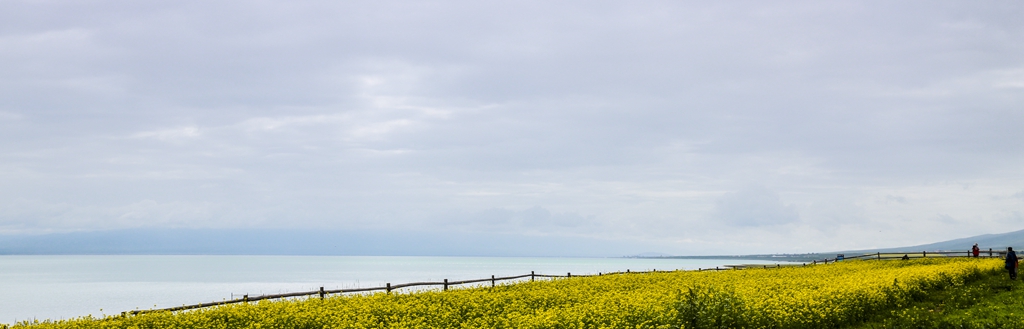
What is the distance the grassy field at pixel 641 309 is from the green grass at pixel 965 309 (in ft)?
0.16

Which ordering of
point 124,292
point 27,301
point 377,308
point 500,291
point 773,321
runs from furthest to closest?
point 124,292
point 27,301
point 500,291
point 377,308
point 773,321

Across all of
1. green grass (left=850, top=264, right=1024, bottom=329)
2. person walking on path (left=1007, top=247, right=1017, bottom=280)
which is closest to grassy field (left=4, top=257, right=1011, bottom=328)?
green grass (left=850, top=264, right=1024, bottom=329)

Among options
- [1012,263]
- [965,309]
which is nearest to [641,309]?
[965,309]

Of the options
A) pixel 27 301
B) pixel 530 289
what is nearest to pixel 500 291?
pixel 530 289

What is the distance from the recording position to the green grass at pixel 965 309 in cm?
2097

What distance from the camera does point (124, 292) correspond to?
98.7m

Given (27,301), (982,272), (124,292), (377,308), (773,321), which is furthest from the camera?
(124,292)

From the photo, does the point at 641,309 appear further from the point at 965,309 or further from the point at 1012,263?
the point at 1012,263

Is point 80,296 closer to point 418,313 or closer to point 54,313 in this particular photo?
point 54,313

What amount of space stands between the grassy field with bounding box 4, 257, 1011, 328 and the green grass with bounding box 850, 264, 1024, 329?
0.16 feet

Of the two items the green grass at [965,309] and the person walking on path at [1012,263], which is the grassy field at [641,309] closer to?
the green grass at [965,309]

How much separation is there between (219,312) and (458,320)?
718cm

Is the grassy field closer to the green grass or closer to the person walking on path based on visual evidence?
the green grass

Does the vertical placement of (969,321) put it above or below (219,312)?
below
